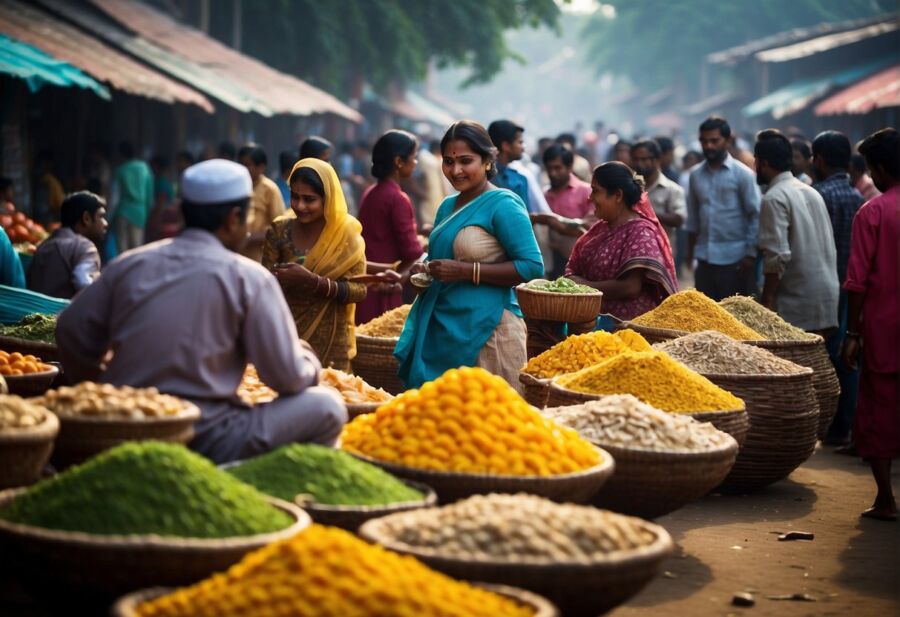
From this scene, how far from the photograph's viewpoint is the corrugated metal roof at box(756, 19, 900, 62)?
31219 millimetres

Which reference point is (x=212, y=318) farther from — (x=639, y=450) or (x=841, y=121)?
(x=841, y=121)

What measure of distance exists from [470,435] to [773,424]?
277 centimetres

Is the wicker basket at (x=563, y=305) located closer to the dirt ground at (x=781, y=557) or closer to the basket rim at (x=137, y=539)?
the dirt ground at (x=781, y=557)

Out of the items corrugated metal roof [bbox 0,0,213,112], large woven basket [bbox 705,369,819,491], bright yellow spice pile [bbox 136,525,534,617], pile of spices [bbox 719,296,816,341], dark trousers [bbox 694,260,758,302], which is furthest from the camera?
corrugated metal roof [bbox 0,0,213,112]

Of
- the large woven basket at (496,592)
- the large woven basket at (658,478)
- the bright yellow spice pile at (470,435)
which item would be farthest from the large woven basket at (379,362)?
the large woven basket at (496,592)

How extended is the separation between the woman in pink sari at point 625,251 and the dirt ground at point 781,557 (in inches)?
52.7

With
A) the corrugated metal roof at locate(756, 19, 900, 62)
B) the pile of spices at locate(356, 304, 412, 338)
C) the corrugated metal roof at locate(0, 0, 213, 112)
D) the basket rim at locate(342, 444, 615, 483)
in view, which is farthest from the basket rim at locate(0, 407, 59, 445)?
the corrugated metal roof at locate(756, 19, 900, 62)

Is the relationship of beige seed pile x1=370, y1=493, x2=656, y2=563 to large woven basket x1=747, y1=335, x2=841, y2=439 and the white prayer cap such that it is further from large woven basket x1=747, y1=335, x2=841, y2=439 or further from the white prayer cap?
large woven basket x1=747, y1=335, x2=841, y2=439

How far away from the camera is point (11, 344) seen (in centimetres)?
647

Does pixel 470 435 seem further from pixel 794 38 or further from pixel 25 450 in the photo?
pixel 794 38

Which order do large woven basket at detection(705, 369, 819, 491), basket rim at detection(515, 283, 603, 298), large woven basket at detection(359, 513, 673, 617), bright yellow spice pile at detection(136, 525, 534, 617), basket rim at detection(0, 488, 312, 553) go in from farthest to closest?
basket rim at detection(515, 283, 603, 298)
large woven basket at detection(705, 369, 819, 491)
large woven basket at detection(359, 513, 673, 617)
basket rim at detection(0, 488, 312, 553)
bright yellow spice pile at detection(136, 525, 534, 617)

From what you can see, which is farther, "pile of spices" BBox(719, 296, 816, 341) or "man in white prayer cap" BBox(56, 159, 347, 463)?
"pile of spices" BBox(719, 296, 816, 341)

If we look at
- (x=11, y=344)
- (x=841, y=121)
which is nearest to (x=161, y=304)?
(x=11, y=344)

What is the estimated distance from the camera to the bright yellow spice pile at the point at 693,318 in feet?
24.2
